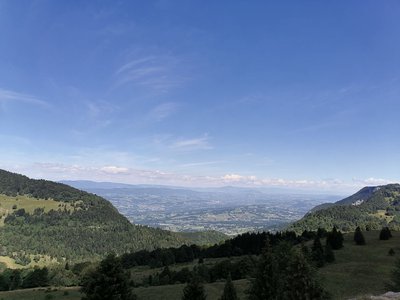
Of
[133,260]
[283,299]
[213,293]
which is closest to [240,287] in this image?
[213,293]

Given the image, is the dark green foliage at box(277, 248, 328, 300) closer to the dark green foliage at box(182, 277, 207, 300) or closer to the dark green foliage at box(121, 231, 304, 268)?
the dark green foliage at box(182, 277, 207, 300)

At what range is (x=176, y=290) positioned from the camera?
3007 inches

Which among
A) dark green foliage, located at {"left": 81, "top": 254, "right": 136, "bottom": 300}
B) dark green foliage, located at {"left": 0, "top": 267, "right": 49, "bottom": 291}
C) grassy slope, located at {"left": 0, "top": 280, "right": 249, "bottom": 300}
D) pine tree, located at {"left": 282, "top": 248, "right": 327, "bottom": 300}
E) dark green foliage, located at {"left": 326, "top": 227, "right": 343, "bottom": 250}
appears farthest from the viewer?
dark green foliage, located at {"left": 0, "top": 267, "right": 49, "bottom": 291}

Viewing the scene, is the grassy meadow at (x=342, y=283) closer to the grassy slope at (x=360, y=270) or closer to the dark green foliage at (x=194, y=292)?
the grassy slope at (x=360, y=270)

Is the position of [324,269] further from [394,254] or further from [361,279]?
[394,254]

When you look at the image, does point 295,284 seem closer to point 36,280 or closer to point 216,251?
point 36,280

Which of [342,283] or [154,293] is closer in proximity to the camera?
[342,283]

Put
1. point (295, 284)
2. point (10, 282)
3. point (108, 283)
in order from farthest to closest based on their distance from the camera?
1. point (10, 282)
2. point (108, 283)
3. point (295, 284)

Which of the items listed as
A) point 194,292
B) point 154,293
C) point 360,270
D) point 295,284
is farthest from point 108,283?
point 360,270

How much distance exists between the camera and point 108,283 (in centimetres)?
3225

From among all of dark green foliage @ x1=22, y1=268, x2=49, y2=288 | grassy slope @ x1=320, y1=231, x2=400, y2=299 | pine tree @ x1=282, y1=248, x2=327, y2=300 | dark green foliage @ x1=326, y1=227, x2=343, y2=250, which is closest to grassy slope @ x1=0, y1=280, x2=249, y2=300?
grassy slope @ x1=320, y1=231, x2=400, y2=299

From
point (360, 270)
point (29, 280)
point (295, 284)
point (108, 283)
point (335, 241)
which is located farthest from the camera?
point (29, 280)

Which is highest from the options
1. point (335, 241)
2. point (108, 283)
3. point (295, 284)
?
point (295, 284)

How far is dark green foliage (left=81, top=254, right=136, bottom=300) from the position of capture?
1251 inches
